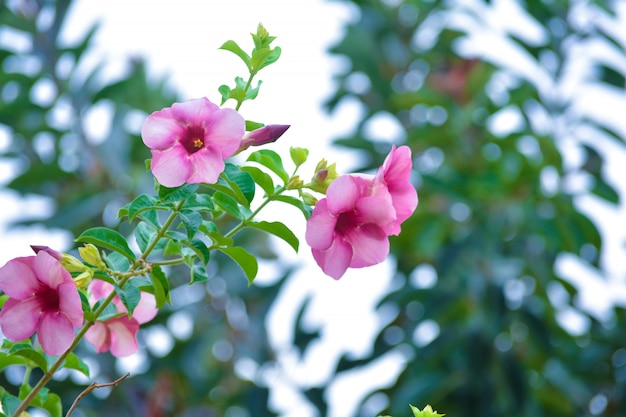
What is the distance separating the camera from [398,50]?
3.06 metres

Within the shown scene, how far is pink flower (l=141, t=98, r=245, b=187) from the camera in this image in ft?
2.65

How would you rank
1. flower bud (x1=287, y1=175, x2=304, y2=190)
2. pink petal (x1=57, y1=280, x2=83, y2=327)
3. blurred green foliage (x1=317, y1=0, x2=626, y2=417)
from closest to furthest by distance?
pink petal (x1=57, y1=280, x2=83, y2=327)
flower bud (x1=287, y1=175, x2=304, y2=190)
blurred green foliage (x1=317, y1=0, x2=626, y2=417)

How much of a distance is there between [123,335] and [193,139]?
0.81 feet

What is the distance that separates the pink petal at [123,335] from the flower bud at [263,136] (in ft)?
0.75

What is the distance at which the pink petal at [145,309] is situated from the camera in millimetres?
964

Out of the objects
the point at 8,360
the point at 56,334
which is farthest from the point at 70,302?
the point at 8,360

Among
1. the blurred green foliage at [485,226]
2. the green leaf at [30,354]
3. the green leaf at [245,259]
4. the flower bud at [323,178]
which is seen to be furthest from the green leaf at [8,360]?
the blurred green foliage at [485,226]

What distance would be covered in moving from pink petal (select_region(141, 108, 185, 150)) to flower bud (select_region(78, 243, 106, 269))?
0.35 feet

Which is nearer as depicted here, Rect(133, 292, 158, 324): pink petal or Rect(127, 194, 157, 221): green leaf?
Rect(127, 194, 157, 221): green leaf

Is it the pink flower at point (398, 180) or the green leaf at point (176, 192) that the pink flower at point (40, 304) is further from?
the pink flower at point (398, 180)

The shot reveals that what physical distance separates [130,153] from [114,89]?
21 centimetres

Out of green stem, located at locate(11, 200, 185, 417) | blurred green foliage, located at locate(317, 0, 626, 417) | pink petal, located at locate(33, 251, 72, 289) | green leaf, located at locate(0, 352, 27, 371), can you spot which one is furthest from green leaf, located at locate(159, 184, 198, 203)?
blurred green foliage, located at locate(317, 0, 626, 417)

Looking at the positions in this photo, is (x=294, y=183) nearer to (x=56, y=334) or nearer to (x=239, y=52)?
(x=239, y=52)

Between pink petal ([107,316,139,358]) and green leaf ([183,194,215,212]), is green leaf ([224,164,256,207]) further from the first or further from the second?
pink petal ([107,316,139,358])
